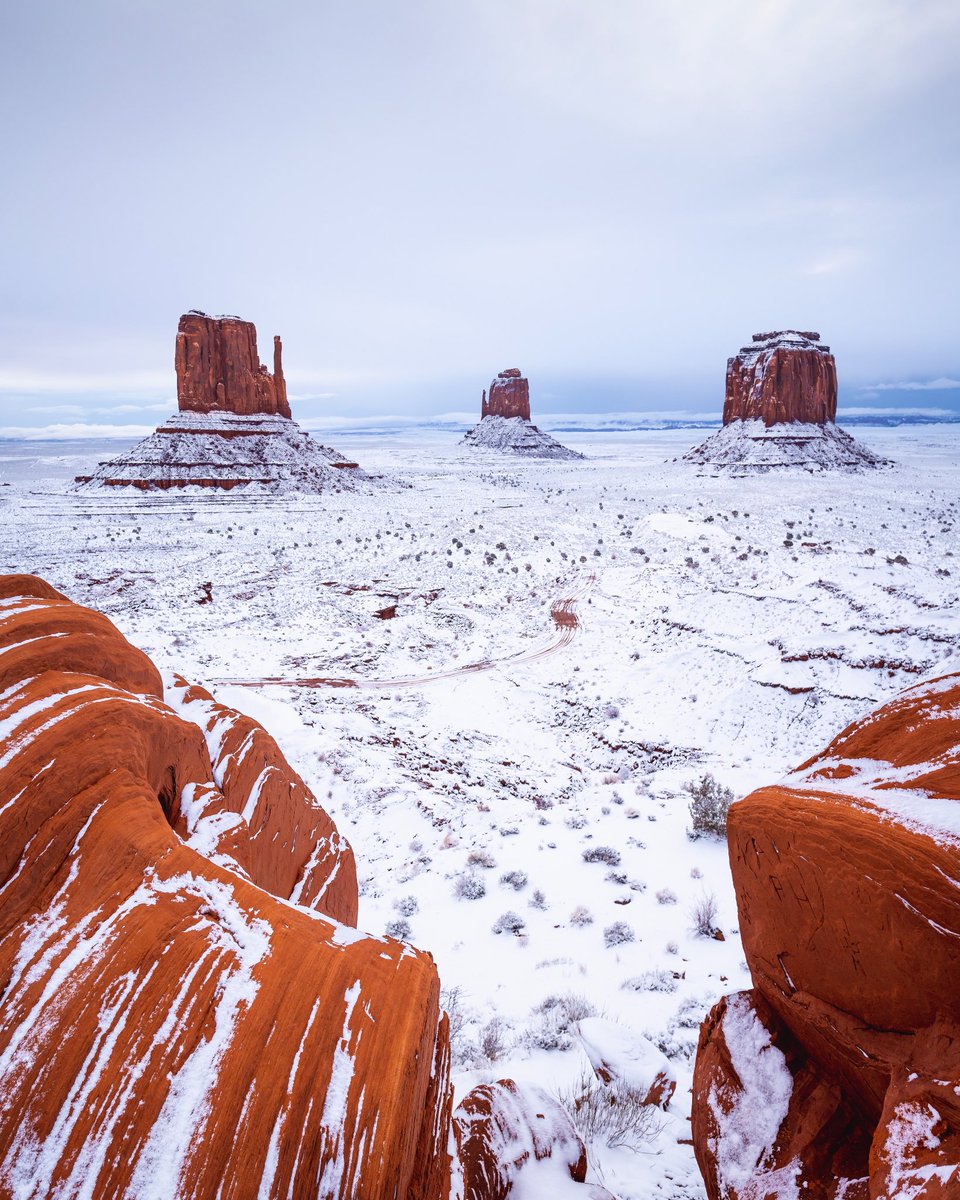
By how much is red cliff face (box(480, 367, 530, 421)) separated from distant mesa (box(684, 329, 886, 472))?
133ft

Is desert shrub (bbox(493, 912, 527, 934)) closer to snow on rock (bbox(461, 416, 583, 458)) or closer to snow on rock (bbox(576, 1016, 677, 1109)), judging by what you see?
snow on rock (bbox(576, 1016, 677, 1109))

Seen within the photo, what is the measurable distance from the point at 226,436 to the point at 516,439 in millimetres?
59244

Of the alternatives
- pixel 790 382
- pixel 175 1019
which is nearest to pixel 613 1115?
pixel 175 1019

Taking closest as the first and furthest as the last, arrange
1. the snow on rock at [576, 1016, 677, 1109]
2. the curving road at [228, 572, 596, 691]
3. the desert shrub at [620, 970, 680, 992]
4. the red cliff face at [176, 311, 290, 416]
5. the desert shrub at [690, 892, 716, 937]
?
the snow on rock at [576, 1016, 677, 1109], the desert shrub at [620, 970, 680, 992], the desert shrub at [690, 892, 716, 937], the curving road at [228, 572, 596, 691], the red cliff face at [176, 311, 290, 416]

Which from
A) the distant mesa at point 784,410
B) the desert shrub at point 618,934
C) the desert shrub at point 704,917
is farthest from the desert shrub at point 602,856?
the distant mesa at point 784,410

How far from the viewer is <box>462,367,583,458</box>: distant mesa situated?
105188 mm

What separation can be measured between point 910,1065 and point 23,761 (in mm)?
3699

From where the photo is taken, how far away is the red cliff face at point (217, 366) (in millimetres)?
61188

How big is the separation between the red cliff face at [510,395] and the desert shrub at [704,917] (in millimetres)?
115256

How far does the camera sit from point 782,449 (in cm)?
6956

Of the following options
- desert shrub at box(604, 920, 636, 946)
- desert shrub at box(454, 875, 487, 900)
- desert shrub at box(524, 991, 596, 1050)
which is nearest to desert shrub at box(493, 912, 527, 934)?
desert shrub at box(454, 875, 487, 900)

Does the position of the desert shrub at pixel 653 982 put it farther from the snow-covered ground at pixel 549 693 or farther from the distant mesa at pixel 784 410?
the distant mesa at pixel 784 410

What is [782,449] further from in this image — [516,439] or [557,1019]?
[557,1019]

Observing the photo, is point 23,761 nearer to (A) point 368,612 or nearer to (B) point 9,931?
(B) point 9,931
